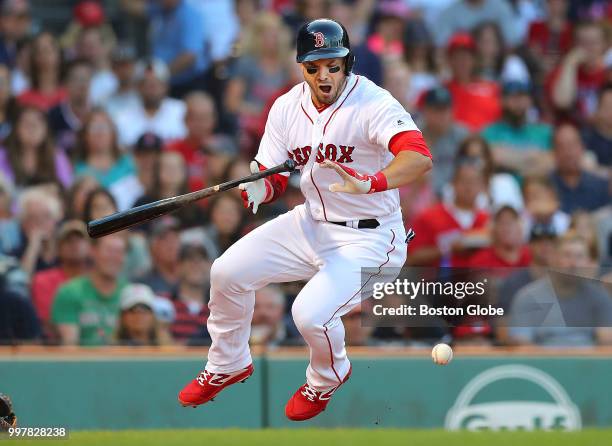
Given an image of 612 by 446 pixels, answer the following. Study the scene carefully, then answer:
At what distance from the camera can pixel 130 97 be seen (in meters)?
12.4

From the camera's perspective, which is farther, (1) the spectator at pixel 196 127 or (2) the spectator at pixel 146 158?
(1) the spectator at pixel 196 127

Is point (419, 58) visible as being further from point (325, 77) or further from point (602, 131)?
point (325, 77)

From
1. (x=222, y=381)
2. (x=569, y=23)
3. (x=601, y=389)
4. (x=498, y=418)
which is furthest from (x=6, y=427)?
(x=569, y=23)

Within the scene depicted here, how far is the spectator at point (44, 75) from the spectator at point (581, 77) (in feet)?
16.1

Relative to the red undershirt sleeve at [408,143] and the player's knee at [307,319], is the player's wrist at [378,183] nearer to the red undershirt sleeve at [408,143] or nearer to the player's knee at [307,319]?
the red undershirt sleeve at [408,143]

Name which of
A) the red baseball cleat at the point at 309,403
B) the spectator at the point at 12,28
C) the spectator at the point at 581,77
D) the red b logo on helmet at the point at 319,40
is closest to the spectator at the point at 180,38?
the spectator at the point at 12,28

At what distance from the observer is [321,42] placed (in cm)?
692

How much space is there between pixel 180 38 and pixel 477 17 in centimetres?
311

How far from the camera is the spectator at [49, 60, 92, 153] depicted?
474 inches

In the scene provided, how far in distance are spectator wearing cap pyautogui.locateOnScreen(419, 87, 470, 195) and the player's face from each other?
4.54 meters

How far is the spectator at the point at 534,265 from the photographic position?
8758mm

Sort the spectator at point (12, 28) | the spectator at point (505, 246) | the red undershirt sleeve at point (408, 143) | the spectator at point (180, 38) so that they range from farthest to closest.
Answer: the spectator at point (180, 38)
the spectator at point (12, 28)
the spectator at point (505, 246)
the red undershirt sleeve at point (408, 143)

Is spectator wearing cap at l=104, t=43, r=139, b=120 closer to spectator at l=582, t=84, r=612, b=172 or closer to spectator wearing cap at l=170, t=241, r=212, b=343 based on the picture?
spectator wearing cap at l=170, t=241, r=212, b=343

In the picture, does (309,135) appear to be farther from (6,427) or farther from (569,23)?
(569,23)
